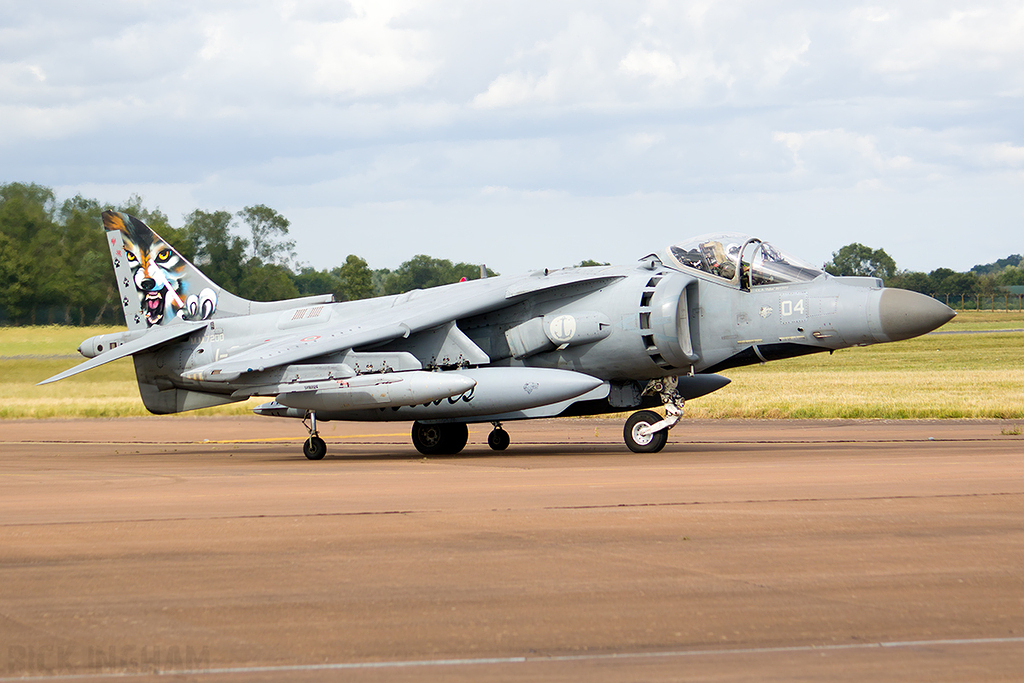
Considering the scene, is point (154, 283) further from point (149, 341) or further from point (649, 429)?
point (649, 429)

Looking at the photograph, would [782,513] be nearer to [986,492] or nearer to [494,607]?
[986,492]

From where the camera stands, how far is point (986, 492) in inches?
403

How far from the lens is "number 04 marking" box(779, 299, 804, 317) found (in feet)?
53.3

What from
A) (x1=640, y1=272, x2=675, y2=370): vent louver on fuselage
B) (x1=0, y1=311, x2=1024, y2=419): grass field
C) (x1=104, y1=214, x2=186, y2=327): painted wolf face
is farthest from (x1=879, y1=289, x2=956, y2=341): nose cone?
(x1=104, y1=214, x2=186, y2=327): painted wolf face

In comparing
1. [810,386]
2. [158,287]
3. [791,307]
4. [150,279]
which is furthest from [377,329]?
[810,386]

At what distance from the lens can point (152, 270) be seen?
21.4m

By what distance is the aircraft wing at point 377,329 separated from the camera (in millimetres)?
17703

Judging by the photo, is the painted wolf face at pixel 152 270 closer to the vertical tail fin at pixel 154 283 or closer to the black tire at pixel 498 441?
the vertical tail fin at pixel 154 283

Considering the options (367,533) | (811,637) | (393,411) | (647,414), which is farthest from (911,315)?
(811,637)

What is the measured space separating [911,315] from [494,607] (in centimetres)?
1118

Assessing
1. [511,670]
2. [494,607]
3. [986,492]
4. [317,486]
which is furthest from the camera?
[317,486]

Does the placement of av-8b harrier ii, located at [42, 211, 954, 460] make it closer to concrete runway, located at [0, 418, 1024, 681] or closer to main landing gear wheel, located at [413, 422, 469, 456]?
main landing gear wheel, located at [413, 422, 469, 456]

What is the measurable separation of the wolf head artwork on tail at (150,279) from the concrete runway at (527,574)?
7865 mm

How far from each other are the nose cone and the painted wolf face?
13.6 meters
